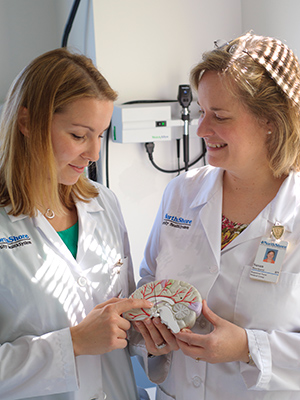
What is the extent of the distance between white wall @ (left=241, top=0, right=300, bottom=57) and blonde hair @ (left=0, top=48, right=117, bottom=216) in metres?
1.14

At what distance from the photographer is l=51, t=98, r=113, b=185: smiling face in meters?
1.23

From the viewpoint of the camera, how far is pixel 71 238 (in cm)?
133

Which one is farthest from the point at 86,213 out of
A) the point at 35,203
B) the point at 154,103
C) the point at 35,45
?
the point at 35,45

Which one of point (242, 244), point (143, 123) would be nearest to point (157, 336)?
point (242, 244)

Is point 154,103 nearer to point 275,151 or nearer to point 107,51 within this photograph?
point 107,51

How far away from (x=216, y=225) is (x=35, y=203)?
523mm

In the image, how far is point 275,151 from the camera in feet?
4.14

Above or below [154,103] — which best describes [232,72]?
above

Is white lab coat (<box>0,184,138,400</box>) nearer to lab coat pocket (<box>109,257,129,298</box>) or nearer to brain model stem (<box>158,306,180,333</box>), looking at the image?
lab coat pocket (<box>109,257,129,298</box>)

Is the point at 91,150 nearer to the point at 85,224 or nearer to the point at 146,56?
the point at 85,224

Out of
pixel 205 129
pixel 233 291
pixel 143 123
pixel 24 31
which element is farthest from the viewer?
pixel 24 31

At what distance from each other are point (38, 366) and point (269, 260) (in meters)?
0.65

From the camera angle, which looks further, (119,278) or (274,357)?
(119,278)

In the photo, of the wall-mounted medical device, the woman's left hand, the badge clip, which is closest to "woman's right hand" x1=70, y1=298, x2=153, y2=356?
the woman's left hand
